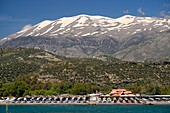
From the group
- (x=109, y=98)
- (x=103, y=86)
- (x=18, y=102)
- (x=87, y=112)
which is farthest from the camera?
(x=103, y=86)

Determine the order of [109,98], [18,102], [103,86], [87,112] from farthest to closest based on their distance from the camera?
[103,86] → [109,98] → [18,102] → [87,112]

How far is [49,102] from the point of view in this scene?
14875 centimetres

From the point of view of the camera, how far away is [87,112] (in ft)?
335

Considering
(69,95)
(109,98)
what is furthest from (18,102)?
(109,98)

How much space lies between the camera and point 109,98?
6201 inches

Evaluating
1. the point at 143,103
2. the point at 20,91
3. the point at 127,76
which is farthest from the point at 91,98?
the point at 127,76

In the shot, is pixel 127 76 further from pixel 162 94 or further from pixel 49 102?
pixel 49 102

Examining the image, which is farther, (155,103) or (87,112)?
(155,103)

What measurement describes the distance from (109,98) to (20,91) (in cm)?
3394

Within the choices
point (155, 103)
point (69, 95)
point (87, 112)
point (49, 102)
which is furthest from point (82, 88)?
point (87, 112)

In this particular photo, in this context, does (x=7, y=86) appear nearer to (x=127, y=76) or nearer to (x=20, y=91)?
(x=20, y=91)

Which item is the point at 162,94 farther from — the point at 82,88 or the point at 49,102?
the point at 49,102

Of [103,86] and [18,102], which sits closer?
[18,102]

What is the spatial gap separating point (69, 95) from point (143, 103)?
1106 inches
